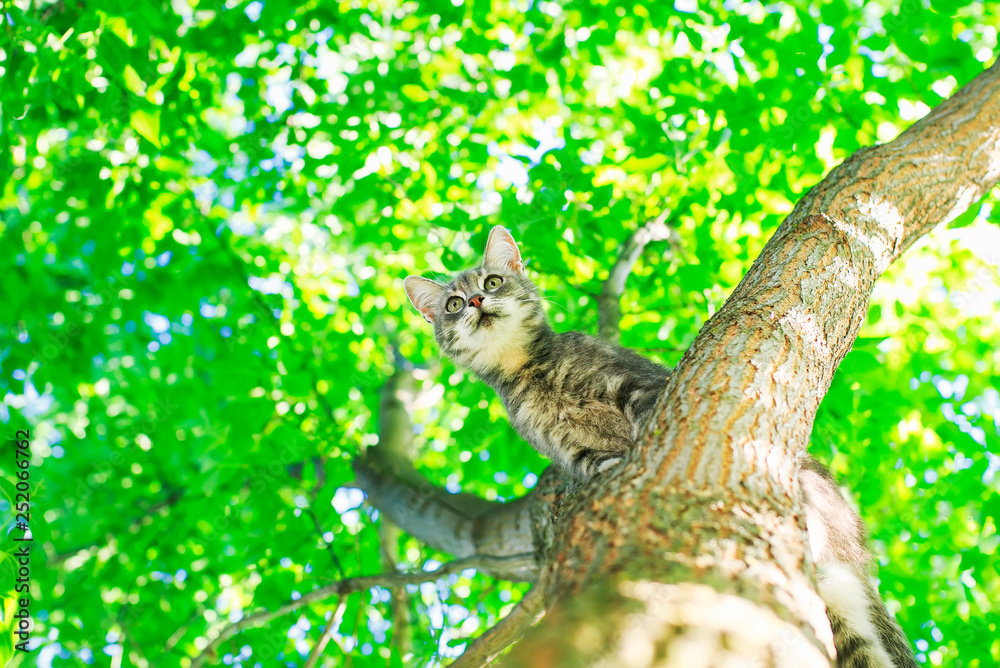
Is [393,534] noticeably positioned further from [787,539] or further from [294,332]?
[787,539]

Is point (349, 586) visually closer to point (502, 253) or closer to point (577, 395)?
point (577, 395)

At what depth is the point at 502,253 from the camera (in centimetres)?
488

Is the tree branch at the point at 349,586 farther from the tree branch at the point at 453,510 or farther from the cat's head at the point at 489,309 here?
the cat's head at the point at 489,309

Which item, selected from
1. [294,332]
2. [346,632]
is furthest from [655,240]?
[346,632]

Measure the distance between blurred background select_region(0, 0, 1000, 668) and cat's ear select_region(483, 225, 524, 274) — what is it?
0.32 feet

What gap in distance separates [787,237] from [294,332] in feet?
15.0

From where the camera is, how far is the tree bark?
4.57 feet

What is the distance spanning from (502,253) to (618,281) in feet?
3.01

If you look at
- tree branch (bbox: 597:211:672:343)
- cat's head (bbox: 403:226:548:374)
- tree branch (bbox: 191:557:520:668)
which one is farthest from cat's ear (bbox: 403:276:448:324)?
tree branch (bbox: 191:557:520:668)

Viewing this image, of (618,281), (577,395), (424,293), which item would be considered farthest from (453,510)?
(618,281)

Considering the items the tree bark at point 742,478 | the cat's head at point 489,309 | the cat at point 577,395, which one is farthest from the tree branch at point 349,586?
the tree bark at point 742,478

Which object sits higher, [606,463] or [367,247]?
[367,247]

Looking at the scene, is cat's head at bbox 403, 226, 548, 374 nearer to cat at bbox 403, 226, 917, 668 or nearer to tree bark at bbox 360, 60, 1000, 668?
cat at bbox 403, 226, 917, 668

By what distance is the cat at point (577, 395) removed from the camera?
2.75 metres
